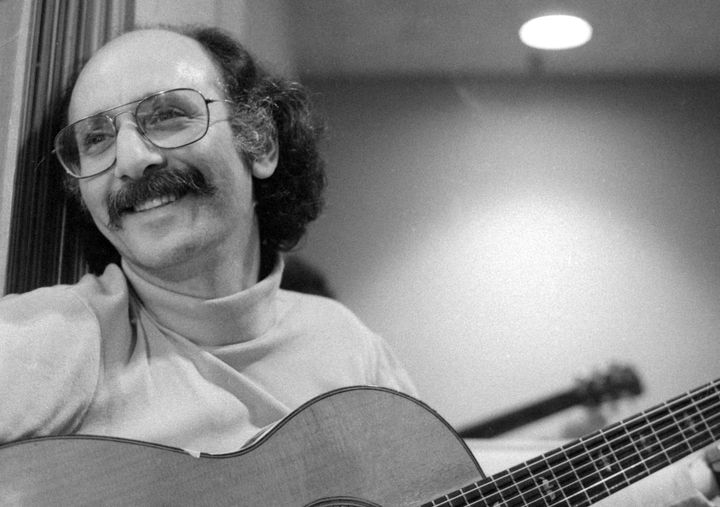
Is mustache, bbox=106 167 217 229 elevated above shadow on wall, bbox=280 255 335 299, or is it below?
above

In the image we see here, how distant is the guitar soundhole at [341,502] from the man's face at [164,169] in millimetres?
333

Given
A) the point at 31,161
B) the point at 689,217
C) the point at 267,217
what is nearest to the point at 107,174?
A: the point at 31,161

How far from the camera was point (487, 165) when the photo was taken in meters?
1.17

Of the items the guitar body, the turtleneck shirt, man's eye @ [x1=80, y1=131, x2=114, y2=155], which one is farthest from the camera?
man's eye @ [x1=80, y1=131, x2=114, y2=155]

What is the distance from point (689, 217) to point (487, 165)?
0.33 m

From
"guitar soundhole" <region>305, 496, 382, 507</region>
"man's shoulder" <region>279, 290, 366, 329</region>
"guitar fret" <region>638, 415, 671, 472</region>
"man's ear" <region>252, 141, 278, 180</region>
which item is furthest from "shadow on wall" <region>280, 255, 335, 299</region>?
"guitar fret" <region>638, 415, 671, 472</region>

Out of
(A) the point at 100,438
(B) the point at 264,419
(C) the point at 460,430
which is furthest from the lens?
(C) the point at 460,430

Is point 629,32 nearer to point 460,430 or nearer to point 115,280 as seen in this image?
point 460,430

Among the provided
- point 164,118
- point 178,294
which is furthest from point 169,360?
point 164,118

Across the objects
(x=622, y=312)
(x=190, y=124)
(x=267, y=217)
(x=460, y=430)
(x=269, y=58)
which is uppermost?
(x=269, y=58)

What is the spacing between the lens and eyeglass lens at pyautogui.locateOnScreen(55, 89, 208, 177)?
3.12 ft

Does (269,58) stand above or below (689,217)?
above

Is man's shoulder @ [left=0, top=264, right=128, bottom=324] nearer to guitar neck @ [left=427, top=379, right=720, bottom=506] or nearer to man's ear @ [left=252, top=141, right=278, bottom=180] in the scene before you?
man's ear @ [left=252, top=141, right=278, bottom=180]

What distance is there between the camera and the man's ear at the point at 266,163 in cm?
105
